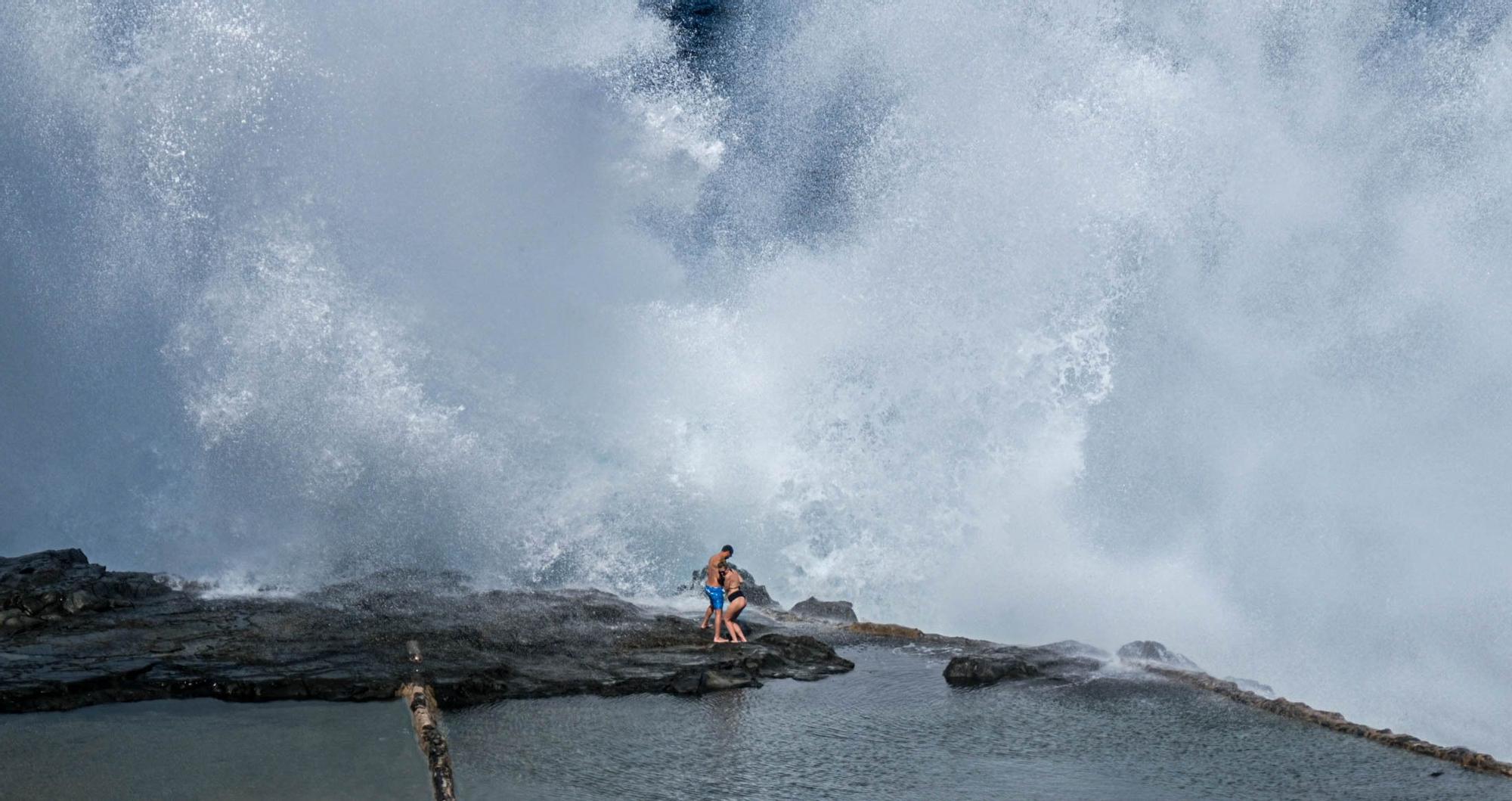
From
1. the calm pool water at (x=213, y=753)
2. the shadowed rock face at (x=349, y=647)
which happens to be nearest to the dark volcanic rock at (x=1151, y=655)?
the shadowed rock face at (x=349, y=647)

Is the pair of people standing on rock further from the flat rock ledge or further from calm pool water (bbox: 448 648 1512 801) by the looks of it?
calm pool water (bbox: 448 648 1512 801)

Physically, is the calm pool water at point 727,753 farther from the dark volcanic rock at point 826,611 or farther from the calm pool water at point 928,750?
the dark volcanic rock at point 826,611

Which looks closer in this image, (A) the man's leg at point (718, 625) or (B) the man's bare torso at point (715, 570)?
(A) the man's leg at point (718, 625)

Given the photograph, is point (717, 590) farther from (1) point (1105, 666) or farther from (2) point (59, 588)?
(2) point (59, 588)

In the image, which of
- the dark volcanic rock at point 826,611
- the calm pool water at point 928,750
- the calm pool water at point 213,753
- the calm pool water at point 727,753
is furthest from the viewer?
the dark volcanic rock at point 826,611

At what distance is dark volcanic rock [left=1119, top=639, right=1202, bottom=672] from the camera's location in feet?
46.3

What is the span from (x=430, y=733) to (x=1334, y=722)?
329 inches

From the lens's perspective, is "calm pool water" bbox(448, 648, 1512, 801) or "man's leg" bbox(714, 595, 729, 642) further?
"man's leg" bbox(714, 595, 729, 642)

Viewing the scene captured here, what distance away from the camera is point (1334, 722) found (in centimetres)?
1079

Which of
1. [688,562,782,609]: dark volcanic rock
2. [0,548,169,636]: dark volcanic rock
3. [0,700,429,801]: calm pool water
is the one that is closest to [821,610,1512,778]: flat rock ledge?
[688,562,782,609]: dark volcanic rock

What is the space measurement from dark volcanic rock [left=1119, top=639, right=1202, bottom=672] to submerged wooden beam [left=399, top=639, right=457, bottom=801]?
8.37 m

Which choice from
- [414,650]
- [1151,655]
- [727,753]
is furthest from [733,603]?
[1151,655]

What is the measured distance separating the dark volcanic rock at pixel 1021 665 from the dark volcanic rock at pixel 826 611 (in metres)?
4.48

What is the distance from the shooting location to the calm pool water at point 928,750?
8789mm
